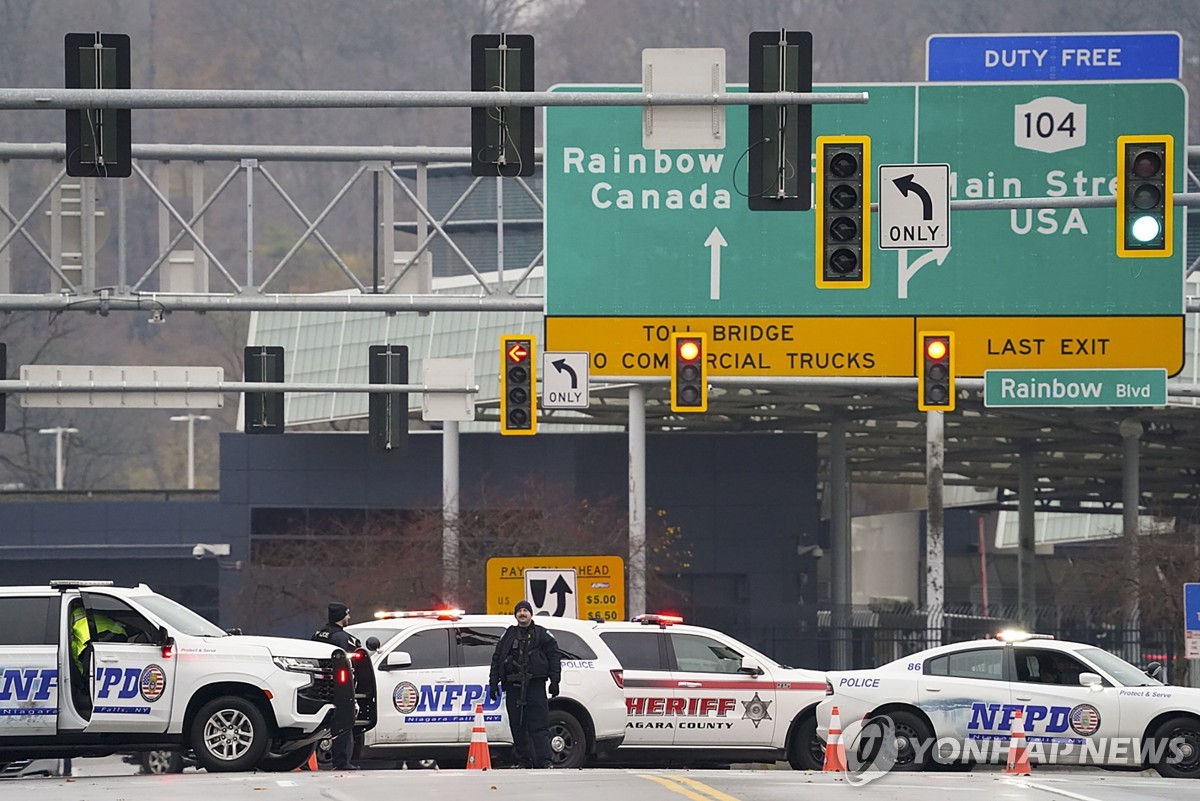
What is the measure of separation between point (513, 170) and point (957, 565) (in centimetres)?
8738

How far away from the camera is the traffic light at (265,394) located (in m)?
30.5

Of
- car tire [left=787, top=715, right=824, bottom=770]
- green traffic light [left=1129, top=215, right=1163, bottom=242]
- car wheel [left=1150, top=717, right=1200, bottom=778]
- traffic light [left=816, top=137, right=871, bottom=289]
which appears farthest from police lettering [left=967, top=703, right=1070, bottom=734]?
traffic light [left=816, top=137, right=871, bottom=289]

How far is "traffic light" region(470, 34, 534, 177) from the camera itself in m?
16.2

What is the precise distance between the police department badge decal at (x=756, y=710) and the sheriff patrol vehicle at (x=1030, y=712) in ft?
2.06

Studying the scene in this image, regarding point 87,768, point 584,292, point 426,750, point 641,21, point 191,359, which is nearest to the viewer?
point 426,750

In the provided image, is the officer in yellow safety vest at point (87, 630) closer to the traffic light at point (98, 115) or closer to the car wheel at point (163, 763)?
the car wheel at point (163, 763)

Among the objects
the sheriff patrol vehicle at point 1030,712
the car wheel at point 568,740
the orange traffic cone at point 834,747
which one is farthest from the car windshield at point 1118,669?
the car wheel at point 568,740

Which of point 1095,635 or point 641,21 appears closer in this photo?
point 1095,635

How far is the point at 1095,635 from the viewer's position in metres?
41.2

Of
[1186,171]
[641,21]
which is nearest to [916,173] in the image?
[1186,171]

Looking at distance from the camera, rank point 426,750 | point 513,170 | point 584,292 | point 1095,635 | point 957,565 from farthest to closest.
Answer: point 957,565, point 1095,635, point 584,292, point 426,750, point 513,170

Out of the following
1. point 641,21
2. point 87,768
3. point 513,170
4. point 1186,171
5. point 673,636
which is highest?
point 641,21

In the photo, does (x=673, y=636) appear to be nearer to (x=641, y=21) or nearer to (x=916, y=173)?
(x=916, y=173)

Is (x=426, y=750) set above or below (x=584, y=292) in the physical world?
below
